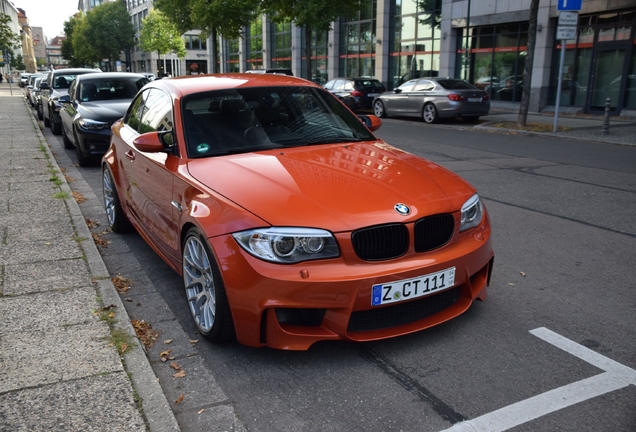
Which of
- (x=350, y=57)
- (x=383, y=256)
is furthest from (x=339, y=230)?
(x=350, y=57)

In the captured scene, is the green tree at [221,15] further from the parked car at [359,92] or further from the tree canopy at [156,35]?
the tree canopy at [156,35]

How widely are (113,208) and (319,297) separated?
12.3ft

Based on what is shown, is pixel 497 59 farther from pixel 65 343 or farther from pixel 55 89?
pixel 65 343

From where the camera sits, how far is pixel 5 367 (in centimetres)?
323

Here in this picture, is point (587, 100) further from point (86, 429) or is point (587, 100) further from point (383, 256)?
point (86, 429)

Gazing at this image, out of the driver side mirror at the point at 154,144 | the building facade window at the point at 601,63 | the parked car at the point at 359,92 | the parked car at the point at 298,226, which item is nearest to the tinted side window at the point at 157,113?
the parked car at the point at 298,226

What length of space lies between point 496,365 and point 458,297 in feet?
1.68

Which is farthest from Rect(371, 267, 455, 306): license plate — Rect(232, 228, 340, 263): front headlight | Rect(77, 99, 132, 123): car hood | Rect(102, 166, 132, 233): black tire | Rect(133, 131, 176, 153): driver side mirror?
Rect(77, 99, 132, 123): car hood

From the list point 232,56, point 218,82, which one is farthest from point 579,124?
point 232,56

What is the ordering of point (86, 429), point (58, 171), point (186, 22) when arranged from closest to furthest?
1. point (86, 429)
2. point (58, 171)
3. point (186, 22)

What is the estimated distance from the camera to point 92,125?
10.2m

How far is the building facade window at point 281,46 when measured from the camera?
4269 centimetres

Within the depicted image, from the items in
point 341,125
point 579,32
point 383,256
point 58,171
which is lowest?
point 58,171

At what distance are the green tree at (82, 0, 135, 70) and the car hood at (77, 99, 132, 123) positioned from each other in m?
76.3
